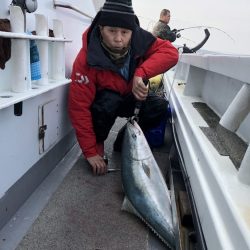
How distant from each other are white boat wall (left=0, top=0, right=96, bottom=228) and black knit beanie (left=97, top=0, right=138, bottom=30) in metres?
0.23

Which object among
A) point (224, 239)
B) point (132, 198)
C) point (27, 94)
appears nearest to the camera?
point (224, 239)

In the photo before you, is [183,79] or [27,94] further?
[183,79]

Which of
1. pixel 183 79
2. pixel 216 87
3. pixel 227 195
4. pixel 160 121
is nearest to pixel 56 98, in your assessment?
pixel 160 121

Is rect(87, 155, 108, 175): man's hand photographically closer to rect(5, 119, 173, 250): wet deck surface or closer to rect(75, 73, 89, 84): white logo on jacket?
rect(5, 119, 173, 250): wet deck surface

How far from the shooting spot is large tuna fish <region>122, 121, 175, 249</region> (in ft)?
4.17

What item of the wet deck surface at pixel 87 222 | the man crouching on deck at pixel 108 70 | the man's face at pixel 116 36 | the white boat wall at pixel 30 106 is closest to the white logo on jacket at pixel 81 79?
the man crouching on deck at pixel 108 70

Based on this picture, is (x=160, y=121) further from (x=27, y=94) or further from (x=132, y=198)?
(x=27, y=94)

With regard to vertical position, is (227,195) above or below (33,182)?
above

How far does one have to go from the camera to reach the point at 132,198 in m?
1.42

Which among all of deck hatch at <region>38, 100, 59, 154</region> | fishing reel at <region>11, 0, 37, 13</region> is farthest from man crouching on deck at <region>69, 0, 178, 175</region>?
fishing reel at <region>11, 0, 37, 13</region>

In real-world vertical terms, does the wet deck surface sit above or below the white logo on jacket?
below

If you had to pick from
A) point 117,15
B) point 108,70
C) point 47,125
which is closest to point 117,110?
point 108,70

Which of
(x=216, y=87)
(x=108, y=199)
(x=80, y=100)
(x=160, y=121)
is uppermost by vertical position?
(x=216, y=87)

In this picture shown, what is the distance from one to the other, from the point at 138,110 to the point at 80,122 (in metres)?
0.40
